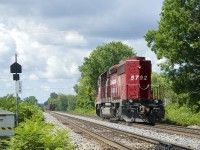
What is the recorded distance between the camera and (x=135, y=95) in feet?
89.8

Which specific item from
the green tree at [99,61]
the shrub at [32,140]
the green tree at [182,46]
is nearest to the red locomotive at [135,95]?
the green tree at [182,46]

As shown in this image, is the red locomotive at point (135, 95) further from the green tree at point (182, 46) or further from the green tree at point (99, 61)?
the green tree at point (99, 61)

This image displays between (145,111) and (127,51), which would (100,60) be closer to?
(127,51)

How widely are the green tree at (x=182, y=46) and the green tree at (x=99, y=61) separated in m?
53.9

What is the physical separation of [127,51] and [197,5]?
199 feet

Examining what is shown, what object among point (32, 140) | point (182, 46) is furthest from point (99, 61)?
point (32, 140)

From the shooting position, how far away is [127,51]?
93562 mm

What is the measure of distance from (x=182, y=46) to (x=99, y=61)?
58.0 meters

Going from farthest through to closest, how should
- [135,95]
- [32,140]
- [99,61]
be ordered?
[99,61], [135,95], [32,140]

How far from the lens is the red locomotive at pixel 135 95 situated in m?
26.0

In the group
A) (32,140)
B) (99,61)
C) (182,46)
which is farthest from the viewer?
(99,61)

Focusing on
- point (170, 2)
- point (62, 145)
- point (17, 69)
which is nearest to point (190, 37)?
point (170, 2)

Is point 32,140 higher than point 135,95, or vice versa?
point 135,95

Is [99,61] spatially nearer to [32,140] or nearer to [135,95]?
[135,95]
